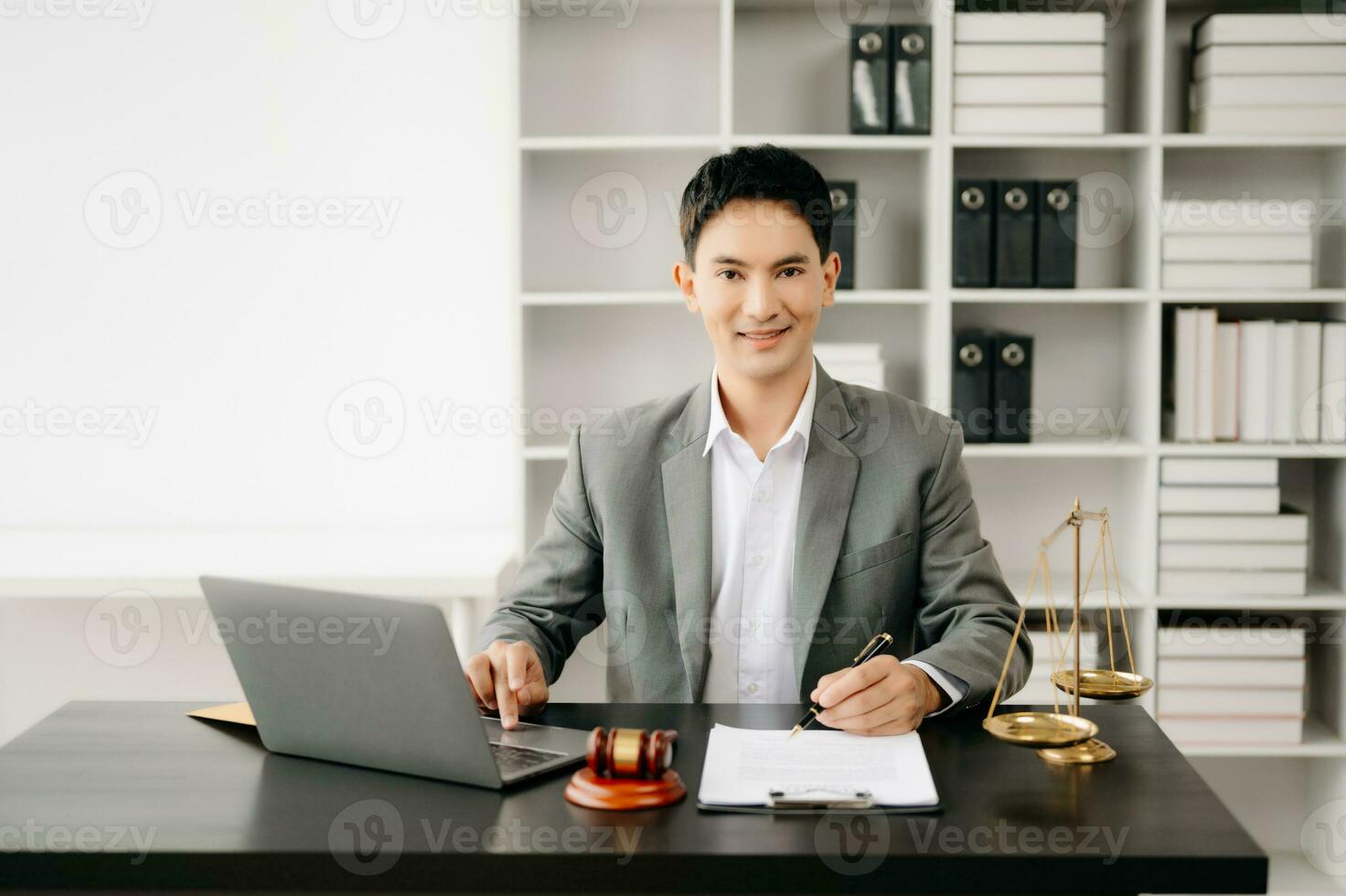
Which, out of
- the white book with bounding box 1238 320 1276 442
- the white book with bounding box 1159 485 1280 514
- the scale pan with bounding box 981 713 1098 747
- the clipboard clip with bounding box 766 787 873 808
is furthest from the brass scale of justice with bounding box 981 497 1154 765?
the white book with bounding box 1238 320 1276 442

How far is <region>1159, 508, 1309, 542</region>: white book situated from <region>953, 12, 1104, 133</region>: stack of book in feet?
2.86

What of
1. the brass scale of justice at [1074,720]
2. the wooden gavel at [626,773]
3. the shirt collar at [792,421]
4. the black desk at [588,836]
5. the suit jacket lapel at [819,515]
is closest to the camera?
the black desk at [588,836]

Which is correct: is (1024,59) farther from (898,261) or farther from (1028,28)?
(898,261)

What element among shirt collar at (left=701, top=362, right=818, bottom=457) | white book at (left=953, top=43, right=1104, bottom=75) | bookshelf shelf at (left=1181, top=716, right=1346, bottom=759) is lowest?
bookshelf shelf at (left=1181, top=716, right=1346, bottom=759)

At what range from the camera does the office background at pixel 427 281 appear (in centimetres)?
297

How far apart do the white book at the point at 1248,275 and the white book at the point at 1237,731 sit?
95 centimetres

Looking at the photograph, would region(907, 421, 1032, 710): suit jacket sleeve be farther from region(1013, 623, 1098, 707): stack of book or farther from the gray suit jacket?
region(1013, 623, 1098, 707): stack of book

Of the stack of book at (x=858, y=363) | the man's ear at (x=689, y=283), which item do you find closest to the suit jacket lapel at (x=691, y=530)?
the man's ear at (x=689, y=283)

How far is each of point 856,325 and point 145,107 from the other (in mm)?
1788

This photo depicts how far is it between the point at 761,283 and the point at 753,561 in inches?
15.9

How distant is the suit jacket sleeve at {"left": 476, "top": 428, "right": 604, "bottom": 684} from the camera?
1.79m

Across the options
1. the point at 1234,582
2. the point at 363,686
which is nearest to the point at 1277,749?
the point at 1234,582

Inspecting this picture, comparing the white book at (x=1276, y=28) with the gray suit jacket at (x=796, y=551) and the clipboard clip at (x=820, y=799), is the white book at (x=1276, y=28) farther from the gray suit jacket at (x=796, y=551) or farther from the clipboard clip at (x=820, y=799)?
the clipboard clip at (x=820, y=799)

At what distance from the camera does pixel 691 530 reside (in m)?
1.83
